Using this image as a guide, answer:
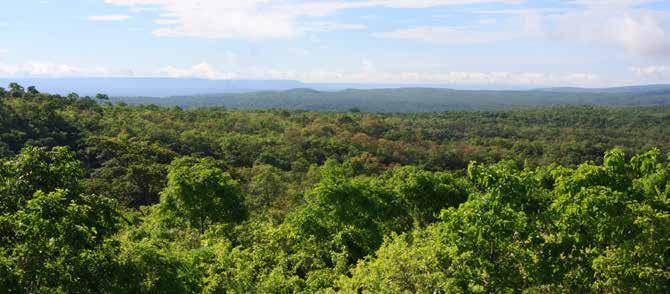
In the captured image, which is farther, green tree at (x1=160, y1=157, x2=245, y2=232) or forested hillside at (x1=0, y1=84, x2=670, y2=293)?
green tree at (x1=160, y1=157, x2=245, y2=232)

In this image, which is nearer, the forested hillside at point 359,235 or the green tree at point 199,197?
the forested hillside at point 359,235

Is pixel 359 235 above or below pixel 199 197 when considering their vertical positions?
below

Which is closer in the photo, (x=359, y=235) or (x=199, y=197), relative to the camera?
(x=359, y=235)

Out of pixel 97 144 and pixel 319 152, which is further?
pixel 319 152

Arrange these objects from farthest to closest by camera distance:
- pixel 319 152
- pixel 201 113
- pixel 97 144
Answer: pixel 201 113
pixel 319 152
pixel 97 144

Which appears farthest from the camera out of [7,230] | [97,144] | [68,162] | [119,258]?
[97,144]

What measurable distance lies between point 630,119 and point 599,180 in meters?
147

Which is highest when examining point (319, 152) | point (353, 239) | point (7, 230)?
point (7, 230)

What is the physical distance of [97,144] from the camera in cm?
4594

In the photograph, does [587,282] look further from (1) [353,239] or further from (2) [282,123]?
(2) [282,123]

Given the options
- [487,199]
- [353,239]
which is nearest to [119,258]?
[487,199]

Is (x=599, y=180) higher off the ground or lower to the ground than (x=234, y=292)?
higher

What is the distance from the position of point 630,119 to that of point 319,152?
347ft

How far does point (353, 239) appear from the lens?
1623 cm
